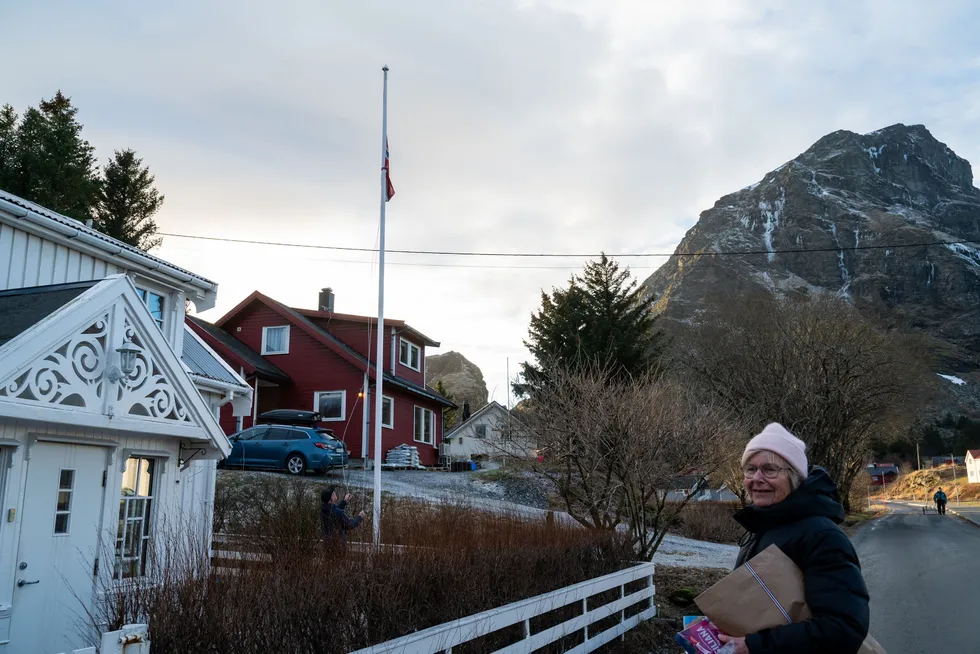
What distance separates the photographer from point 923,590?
14703mm

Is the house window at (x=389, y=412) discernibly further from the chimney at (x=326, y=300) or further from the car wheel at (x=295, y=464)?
the chimney at (x=326, y=300)

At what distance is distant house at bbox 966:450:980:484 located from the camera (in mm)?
83812

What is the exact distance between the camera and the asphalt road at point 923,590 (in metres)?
10.1

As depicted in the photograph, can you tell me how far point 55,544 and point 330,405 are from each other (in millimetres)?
22168

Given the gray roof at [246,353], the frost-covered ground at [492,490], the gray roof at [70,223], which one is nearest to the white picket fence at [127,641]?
the gray roof at [70,223]

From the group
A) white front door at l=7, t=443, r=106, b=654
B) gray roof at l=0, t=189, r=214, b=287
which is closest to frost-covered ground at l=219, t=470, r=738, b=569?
gray roof at l=0, t=189, r=214, b=287

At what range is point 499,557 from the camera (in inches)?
292

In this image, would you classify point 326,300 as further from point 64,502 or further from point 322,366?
point 64,502

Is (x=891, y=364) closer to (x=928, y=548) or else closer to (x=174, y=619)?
(x=928, y=548)

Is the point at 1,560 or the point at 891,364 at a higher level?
the point at 891,364

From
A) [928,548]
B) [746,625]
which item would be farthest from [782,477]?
[928,548]

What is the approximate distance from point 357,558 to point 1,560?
3.97 meters

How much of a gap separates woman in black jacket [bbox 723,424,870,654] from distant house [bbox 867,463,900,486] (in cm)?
11389

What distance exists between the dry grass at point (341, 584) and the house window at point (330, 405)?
68.9 feet
